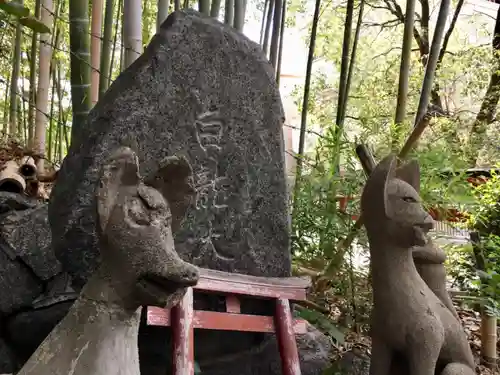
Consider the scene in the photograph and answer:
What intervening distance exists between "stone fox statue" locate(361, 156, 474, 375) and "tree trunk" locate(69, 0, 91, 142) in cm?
137

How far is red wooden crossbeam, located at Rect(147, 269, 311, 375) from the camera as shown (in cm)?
205

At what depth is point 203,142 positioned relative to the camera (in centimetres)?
248

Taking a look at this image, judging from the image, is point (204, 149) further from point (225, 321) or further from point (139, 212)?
point (139, 212)

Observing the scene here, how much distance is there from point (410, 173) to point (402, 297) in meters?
0.45

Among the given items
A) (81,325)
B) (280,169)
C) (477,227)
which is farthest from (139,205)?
(477,227)

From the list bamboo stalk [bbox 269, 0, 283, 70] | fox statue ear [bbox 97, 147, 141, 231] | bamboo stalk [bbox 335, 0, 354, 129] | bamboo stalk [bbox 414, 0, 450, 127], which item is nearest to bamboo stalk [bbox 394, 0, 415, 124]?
bamboo stalk [bbox 414, 0, 450, 127]

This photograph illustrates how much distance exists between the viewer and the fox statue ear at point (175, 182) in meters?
1.42

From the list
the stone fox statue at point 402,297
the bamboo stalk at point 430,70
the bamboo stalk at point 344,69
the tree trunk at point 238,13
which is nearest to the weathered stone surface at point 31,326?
the stone fox statue at point 402,297

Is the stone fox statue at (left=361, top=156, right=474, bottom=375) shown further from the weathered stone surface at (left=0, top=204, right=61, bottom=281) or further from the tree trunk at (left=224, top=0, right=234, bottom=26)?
the tree trunk at (left=224, top=0, right=234, bottom=26)

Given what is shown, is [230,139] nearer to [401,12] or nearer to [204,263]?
[204,263]

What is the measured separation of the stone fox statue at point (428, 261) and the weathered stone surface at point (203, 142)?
0.66 metres

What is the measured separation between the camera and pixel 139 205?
135 centimetres

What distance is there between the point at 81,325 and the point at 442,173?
2514 millimetres

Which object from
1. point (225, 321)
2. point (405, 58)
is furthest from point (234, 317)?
point (405, 58)
